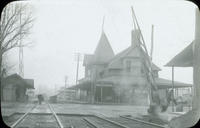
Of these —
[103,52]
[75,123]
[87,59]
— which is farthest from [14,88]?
[75,123]

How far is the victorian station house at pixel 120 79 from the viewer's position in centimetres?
2947

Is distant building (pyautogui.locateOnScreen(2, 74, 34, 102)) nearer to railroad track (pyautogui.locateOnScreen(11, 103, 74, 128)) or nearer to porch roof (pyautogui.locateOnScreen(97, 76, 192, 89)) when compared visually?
porch roof (pyautogui.locateOnScreen(97, 76, 192, 89))

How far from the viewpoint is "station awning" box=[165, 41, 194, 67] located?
11578 millimetres

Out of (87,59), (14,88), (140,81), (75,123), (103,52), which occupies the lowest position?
(75,123)

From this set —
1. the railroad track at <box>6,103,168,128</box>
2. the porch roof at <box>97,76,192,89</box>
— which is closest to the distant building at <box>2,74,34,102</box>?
the porch roof at <box>97,76,192,89</box>

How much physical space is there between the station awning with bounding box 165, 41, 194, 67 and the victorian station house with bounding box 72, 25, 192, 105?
12506 millimetres

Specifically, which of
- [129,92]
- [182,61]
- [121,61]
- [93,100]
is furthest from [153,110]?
[121,61]

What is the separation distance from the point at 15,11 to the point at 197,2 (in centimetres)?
1735

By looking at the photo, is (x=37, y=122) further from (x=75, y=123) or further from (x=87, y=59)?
(x=87, y=59)

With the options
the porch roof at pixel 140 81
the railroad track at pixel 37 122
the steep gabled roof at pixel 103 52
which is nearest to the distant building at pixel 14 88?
the porch roof at pixel 140 81

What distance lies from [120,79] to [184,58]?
20092mm

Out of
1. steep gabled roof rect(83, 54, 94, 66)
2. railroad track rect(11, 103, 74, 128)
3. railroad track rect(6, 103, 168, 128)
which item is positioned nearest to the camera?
railroad track rect(11, 103, 74, 128)

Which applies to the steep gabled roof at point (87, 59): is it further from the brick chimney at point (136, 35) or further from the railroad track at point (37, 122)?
the railroad track at point (37, 122)

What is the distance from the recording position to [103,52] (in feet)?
133
